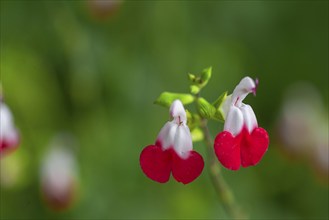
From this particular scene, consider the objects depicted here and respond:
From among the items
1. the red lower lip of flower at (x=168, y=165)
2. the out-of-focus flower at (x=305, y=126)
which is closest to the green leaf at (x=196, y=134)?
the red lower lip of flower at (x=168, y=165)

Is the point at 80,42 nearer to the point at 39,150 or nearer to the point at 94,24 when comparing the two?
the point at 94,24

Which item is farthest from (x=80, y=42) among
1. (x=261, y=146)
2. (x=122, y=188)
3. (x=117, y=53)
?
(x=261, y=146)

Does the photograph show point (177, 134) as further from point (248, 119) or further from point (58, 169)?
point (58, 169)

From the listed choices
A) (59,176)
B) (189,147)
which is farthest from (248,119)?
(59,176)

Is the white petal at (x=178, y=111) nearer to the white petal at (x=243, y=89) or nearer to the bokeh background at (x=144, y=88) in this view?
the white petal at (x=243, y=89)

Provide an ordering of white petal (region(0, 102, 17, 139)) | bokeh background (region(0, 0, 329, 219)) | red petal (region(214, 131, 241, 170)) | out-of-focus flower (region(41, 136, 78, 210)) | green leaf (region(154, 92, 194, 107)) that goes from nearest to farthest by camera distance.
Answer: red petal (region(214, 131, 241, 170)), green leaf (region(154, 92, 194, 107)), white petal (region(0, 102, 17, 139)), out-of-focus flower (region(41, 136, 78, 210)), bokeh background (region(0, 0, 329, 219))

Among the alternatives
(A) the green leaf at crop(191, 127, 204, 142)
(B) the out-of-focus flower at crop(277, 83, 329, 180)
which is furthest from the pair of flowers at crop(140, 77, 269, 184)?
(B) the out-of-focus flower at crop(277, 83, 329, 180)

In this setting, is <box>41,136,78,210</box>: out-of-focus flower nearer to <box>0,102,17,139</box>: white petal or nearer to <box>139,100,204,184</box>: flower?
<box>0,102,17,139</box>: white petal
